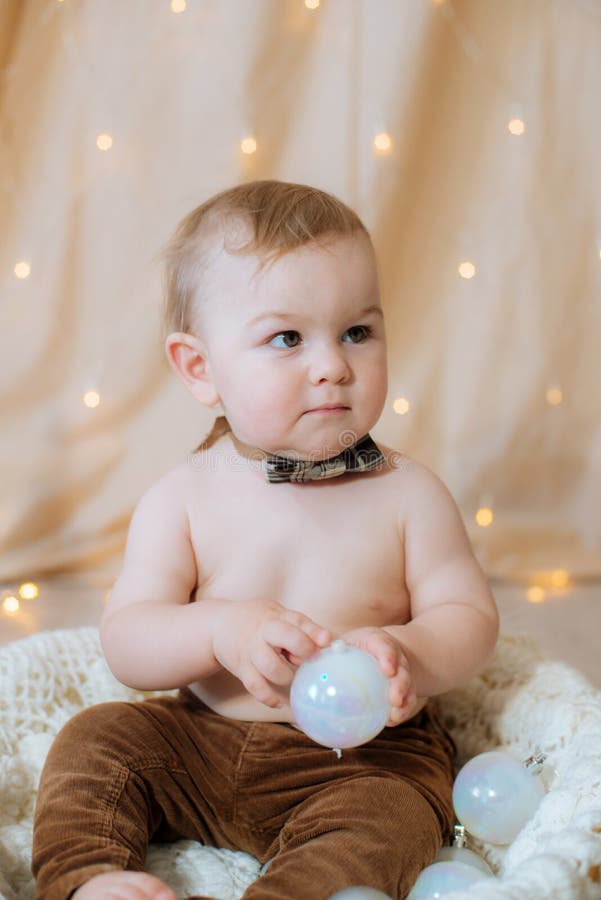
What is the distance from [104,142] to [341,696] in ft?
3.94

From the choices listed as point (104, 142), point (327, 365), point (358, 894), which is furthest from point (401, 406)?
point (358, 894)

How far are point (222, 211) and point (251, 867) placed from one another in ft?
2.13

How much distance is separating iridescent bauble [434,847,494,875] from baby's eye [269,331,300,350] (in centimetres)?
50

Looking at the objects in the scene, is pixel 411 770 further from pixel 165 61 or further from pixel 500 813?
pixel 165 61

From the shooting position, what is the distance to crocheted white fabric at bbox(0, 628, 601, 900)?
78 centimetres

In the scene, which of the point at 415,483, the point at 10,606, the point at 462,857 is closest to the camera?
the point at 462,857

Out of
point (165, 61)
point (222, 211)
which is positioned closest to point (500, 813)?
point (222, 211)

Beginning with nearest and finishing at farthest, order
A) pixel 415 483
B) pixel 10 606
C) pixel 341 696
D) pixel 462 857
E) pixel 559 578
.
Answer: pixel 341 696 → pixel 462 857 → pixel 415 483 → pixel 10 606 → pixel 559 578

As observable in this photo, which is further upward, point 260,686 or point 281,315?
point 281,315

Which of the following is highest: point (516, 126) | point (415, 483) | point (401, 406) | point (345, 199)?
point (516, 126)

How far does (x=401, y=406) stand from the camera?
6.13ft

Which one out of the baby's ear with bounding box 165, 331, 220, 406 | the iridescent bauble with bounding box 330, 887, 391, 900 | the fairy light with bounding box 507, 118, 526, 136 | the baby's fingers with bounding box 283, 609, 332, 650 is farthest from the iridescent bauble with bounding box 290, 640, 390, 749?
the fairy light with bounding box 507, 118, 526, 136

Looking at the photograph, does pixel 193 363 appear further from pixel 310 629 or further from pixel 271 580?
pixel 310 629

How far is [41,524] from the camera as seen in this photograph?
6.06ft
